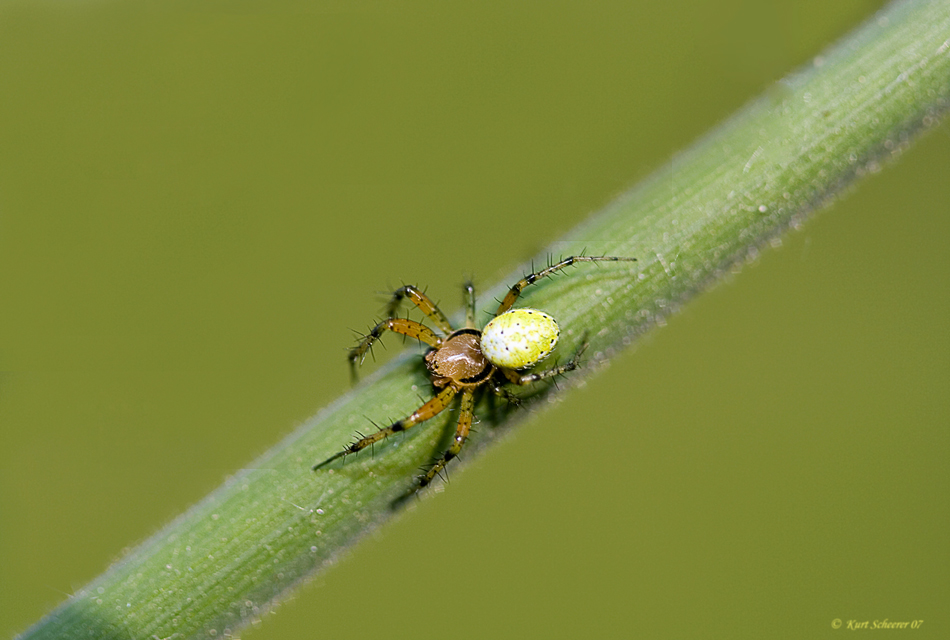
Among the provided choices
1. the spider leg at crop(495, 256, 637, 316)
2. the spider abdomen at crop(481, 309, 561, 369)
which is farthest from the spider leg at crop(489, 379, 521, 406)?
the spider leg at crop(495, 256, 637, 316)

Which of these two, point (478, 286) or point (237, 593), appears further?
point (478, 286)

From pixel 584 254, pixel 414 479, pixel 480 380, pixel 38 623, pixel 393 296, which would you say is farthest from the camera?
pixel 393 296

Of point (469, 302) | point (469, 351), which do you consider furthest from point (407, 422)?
point (469, 302)

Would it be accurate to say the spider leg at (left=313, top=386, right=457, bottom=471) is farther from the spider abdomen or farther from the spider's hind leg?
the spider abdomen

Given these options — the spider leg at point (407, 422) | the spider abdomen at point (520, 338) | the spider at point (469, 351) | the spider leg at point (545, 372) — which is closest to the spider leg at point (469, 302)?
the spider at point (469, 351)

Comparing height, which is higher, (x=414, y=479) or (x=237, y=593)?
(x=414, y=479)

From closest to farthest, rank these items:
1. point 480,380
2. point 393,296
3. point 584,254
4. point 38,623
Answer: point 38,623 < point 584,254 < point 480,380 < point 393,296

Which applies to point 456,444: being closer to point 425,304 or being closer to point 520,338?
point 520,338

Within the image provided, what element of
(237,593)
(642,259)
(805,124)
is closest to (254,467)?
(237,593)

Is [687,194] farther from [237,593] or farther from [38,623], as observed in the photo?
[38,623]
